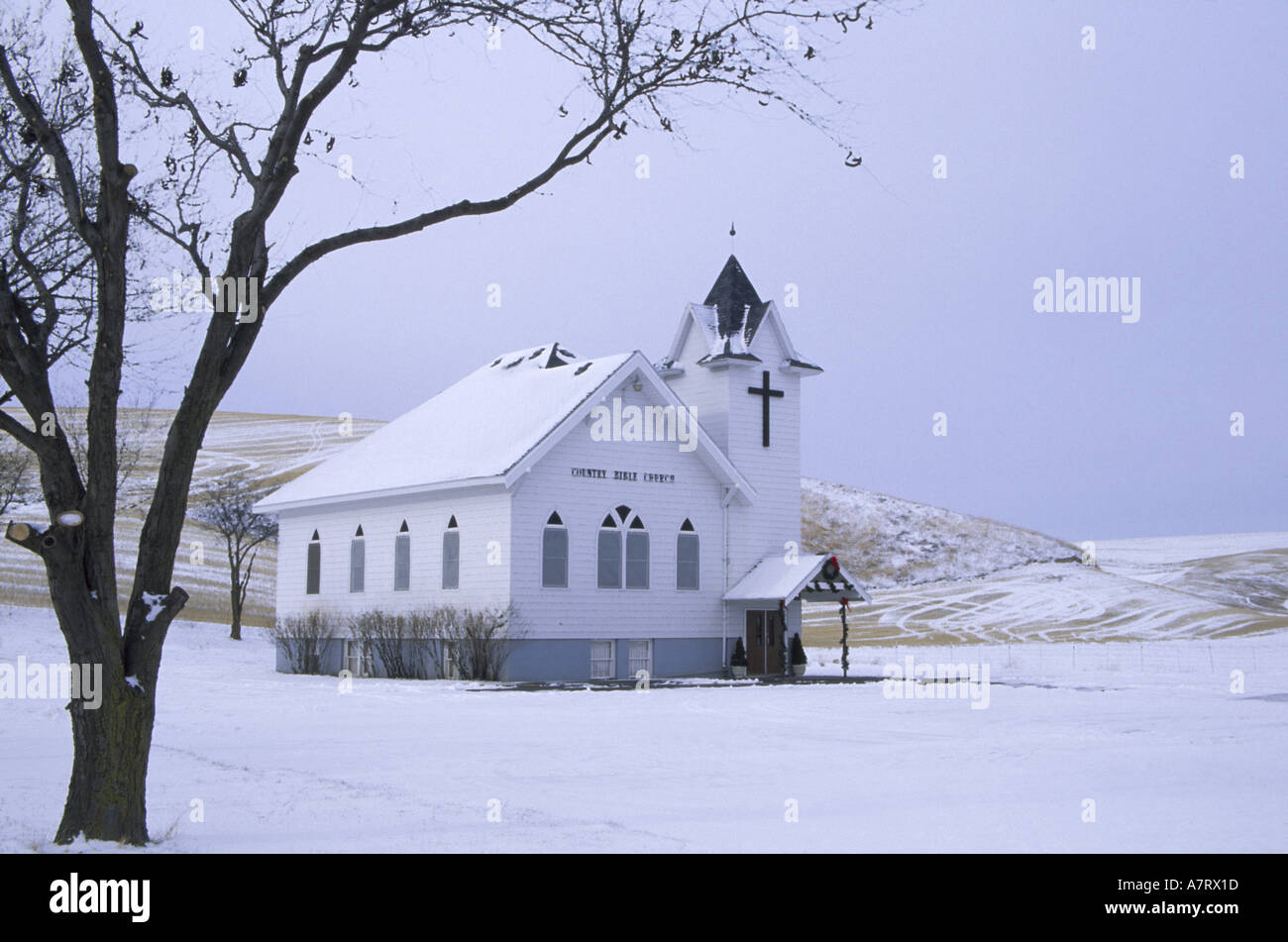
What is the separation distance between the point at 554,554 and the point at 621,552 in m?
2.07

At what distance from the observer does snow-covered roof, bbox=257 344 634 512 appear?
32875 millimetres

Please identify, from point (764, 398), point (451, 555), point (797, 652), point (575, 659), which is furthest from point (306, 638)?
point (764, 398)

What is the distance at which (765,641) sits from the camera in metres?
36.9

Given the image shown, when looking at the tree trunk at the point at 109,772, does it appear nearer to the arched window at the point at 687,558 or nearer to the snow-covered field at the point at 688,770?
the snow-covered field at the point at 688,770

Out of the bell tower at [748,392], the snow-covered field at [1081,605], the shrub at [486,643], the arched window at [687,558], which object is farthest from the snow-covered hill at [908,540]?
the shrub at [486,643]

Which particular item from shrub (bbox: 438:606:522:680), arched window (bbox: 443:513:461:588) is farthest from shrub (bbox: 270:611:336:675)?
shrub (bbox: 438:606:522:680)

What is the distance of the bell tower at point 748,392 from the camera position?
37.3 m

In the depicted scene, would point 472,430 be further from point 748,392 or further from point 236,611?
point 236,611

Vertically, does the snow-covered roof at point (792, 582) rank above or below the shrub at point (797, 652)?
above

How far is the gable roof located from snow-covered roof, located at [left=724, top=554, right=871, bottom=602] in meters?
2.01

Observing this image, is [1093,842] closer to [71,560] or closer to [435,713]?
[71,560]

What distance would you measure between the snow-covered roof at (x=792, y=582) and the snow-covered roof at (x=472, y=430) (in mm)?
6670

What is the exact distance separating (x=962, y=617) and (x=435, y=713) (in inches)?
1869
